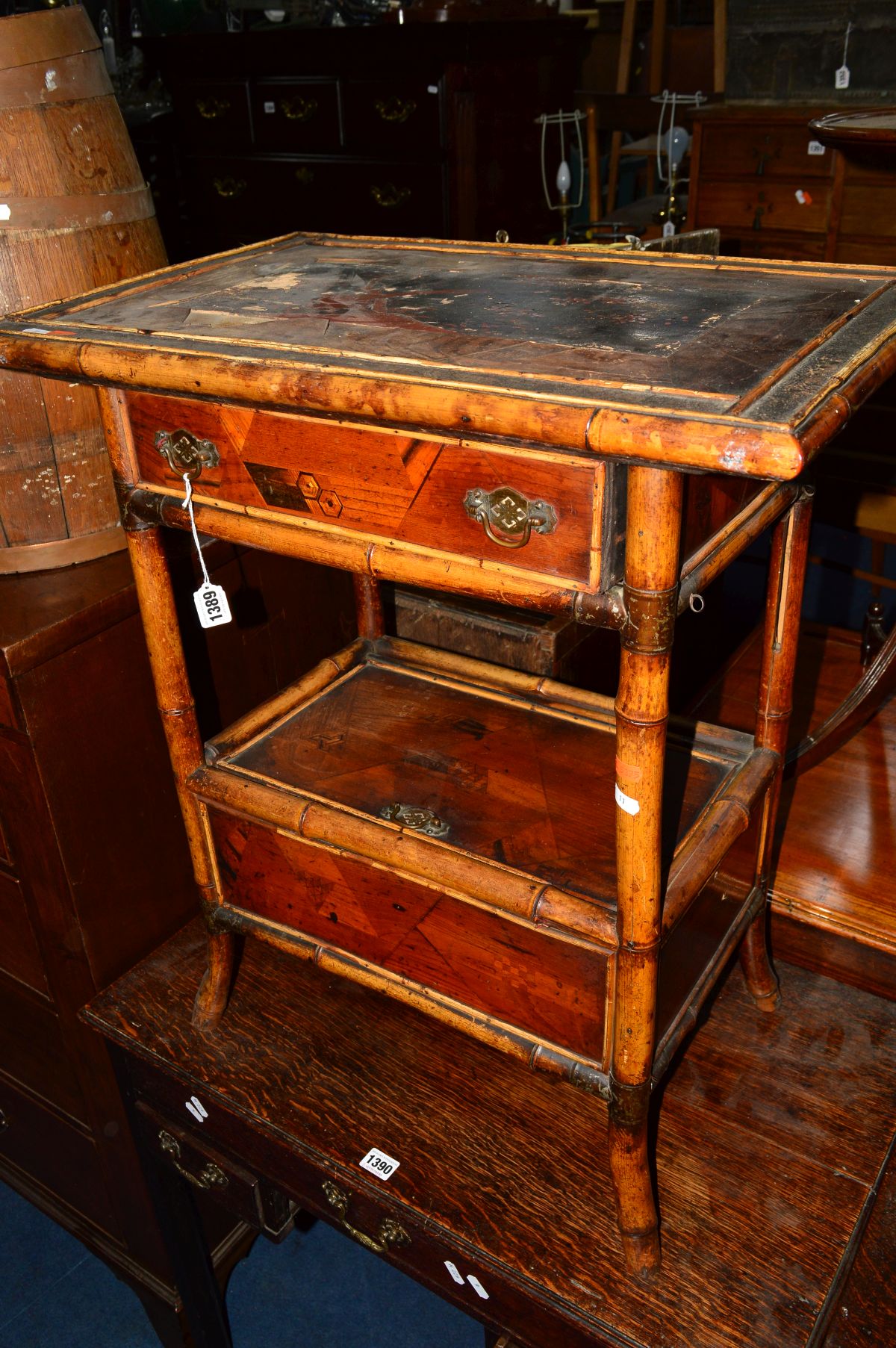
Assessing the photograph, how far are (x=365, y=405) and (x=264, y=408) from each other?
15 centimetres

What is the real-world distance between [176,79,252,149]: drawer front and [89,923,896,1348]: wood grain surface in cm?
383

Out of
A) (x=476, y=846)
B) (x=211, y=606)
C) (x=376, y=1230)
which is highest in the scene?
(x=211, y=606)

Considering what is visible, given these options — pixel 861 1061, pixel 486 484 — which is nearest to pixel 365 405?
pixel 486 484

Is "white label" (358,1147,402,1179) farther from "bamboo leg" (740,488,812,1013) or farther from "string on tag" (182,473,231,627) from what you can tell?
"string on tag" (182,473,231,627)

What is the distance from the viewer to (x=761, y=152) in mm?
5160

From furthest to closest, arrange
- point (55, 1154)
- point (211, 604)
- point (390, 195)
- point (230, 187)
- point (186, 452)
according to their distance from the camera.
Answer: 1. point (230, 187)
2. point (390, 195)
3. point (55, 1154)
4. point (211, 604)
5. point (186, 452)

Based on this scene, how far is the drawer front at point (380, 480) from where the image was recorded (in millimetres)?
977

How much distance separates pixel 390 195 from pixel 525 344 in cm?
344

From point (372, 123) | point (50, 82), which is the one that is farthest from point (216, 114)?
point (50, 82)

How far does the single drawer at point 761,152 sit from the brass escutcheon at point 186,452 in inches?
180

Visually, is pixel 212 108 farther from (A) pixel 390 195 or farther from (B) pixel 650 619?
(B) pixel 650 619

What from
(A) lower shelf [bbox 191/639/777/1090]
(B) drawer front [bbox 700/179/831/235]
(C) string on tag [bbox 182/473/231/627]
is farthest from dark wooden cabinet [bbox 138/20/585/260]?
(C) string on tag [bbox 182/473/231/627]

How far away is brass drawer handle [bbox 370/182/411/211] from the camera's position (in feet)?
13.4

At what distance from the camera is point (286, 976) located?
1739 mm
